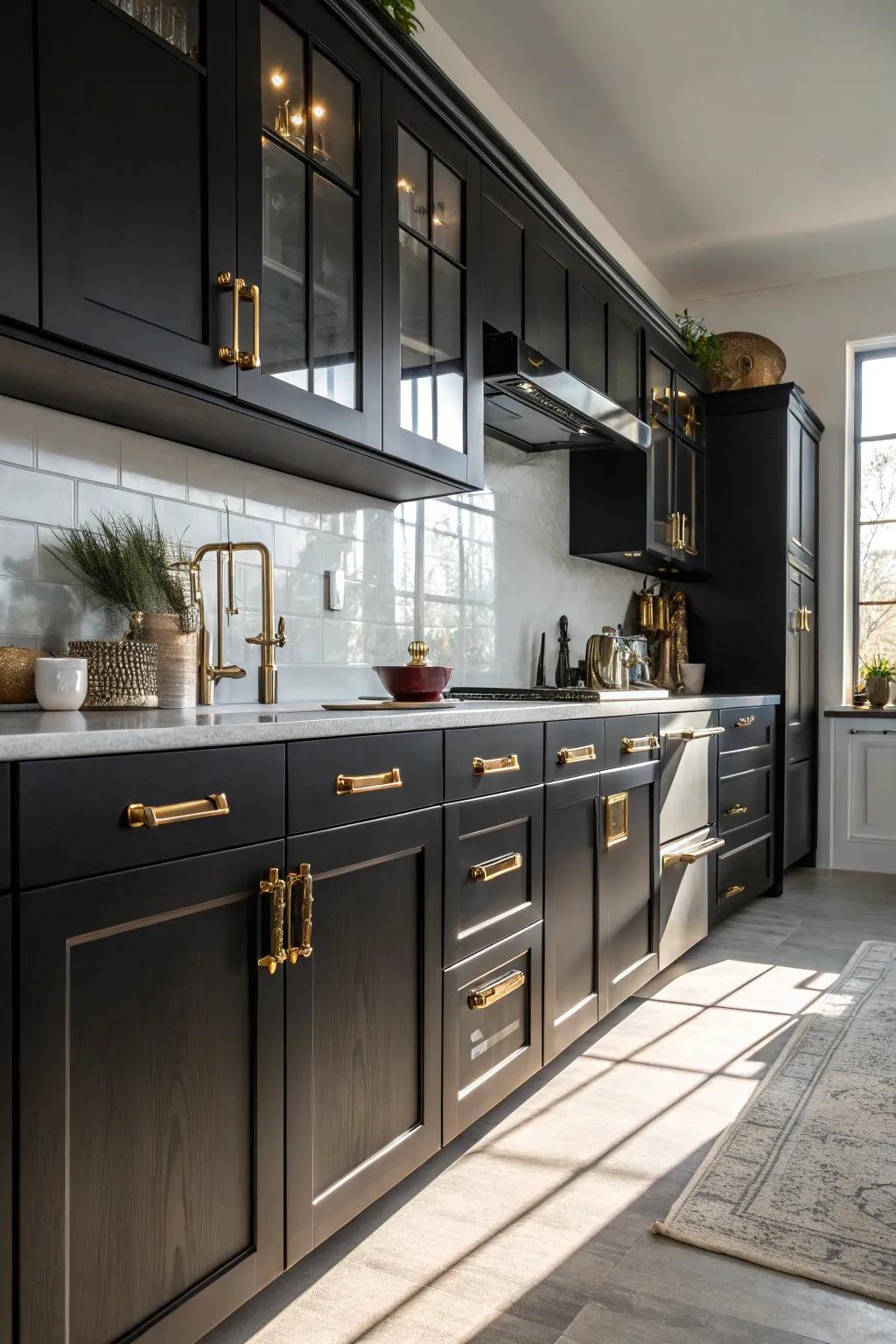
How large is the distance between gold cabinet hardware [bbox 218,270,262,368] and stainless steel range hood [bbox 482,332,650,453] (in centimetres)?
100

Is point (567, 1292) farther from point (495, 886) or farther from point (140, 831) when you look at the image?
Answer: point (140, 831)

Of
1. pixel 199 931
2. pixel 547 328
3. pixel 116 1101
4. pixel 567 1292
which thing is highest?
pixel 547 328

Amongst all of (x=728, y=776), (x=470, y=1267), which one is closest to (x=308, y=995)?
(x=470, y=1267)

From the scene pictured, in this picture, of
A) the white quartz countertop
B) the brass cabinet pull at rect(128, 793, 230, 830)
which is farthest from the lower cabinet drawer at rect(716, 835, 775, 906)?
the brass cabinet pull at rect(128, 793, 230, 830)

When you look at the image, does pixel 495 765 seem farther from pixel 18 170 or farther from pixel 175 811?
pixel 18 170

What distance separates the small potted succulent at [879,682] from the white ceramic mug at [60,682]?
4.28m

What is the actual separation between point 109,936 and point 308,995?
402mm

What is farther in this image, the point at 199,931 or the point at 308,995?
the point at 308,995

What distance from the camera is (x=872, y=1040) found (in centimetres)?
258

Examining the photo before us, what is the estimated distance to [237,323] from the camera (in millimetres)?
1789

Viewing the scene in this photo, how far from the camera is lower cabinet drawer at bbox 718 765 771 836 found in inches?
148

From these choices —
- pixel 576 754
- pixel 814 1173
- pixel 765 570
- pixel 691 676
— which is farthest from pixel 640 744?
pixel 765 570

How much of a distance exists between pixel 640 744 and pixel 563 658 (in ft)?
3.54

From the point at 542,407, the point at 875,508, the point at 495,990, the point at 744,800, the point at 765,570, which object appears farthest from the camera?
the point at 875,508
